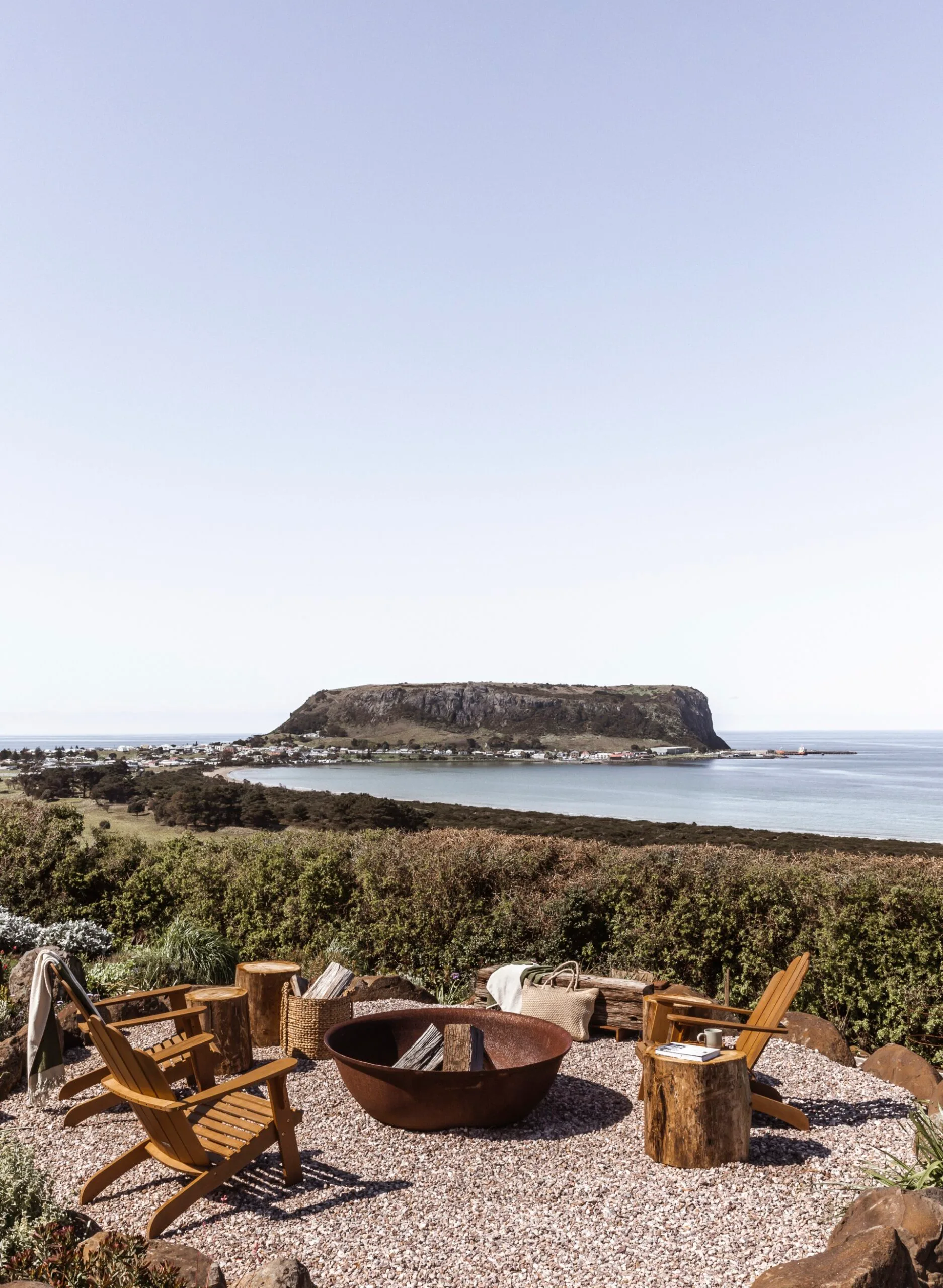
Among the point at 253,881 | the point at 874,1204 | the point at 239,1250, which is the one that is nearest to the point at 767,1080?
the point at 874,1204

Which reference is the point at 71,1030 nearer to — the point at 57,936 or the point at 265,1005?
the point at 265,1005

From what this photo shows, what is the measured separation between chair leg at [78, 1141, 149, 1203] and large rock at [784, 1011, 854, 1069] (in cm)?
456

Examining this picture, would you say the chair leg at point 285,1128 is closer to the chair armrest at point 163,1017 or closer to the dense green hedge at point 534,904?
the chair armrest at point 163,1017

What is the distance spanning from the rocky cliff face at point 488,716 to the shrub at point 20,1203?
74.1 m

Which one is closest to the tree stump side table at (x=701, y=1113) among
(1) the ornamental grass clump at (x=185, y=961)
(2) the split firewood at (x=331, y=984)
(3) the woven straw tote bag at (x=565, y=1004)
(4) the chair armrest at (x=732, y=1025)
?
(4) the chair armrest at (x=732, y=1025)

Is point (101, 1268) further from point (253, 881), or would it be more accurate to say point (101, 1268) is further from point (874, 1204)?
point (253, 881)

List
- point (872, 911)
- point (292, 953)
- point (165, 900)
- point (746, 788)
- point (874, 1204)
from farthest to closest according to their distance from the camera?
point (746, 788) < point (165, 900) < point (292, 953) < point (872, 911) < point (874, 1204)

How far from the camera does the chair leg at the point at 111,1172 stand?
168 inches

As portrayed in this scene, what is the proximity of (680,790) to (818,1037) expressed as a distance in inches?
1631

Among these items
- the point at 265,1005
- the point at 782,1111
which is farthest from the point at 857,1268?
the point at 265,1005

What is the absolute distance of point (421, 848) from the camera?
32.2ft

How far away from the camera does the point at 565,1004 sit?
6988 millimetres

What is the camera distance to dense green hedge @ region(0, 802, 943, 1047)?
303 inches

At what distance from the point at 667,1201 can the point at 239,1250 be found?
200 centimetres
